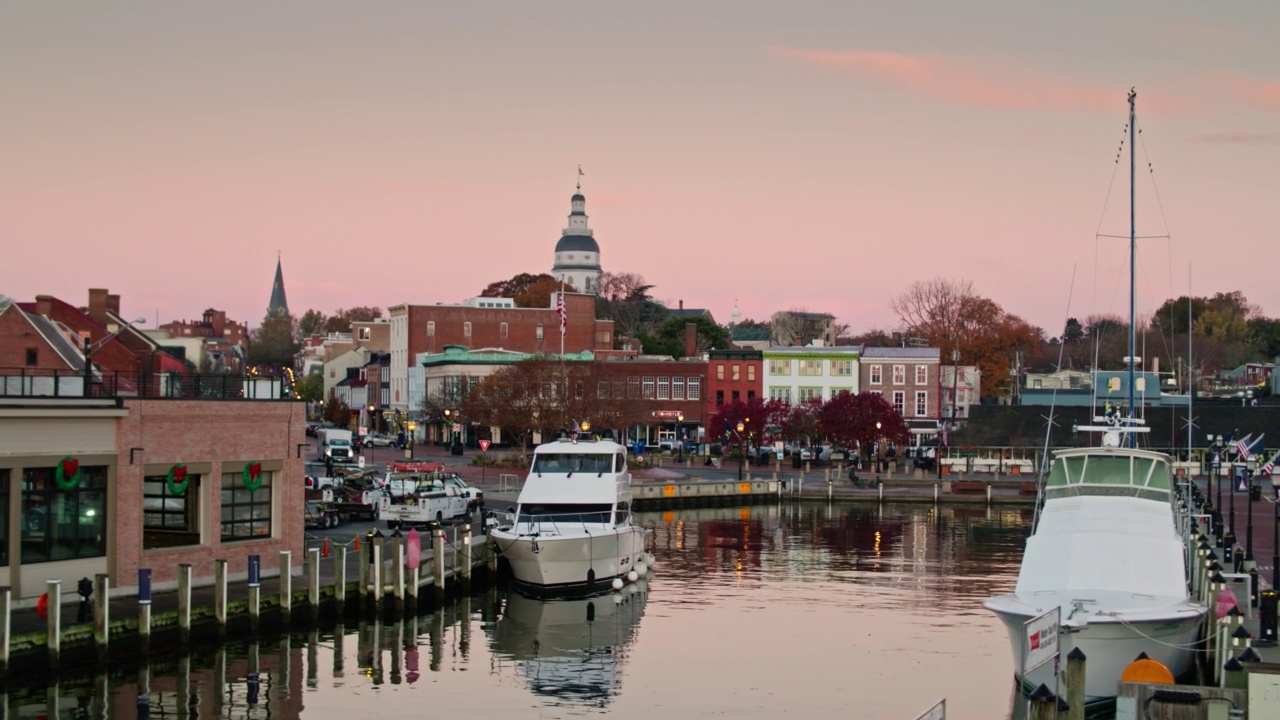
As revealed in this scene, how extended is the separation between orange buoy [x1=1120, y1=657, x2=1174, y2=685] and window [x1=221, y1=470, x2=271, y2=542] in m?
24.4

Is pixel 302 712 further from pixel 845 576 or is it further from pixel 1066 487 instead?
pixel 845 576

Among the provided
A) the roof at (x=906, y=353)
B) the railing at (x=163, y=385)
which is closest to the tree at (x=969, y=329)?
the roof at (x=906, y=353)

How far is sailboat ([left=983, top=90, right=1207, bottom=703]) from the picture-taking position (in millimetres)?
31406

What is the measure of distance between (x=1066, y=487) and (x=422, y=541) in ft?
75.8

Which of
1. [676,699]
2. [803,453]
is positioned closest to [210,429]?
[676,699]

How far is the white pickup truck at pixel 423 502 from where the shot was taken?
6088 centimetres

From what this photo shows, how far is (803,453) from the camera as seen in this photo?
116438 millimetres

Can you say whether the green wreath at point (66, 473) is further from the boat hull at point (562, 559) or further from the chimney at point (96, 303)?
the chimney at point (96, 303)

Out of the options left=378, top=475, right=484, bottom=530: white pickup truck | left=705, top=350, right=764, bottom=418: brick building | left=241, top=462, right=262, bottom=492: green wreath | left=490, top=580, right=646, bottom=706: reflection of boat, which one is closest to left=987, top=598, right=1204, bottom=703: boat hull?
left=490, top=580, right=646, bottom=706: reflection of boat

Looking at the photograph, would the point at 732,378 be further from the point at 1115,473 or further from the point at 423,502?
the point at 1115,473

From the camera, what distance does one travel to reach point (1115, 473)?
1608 inches

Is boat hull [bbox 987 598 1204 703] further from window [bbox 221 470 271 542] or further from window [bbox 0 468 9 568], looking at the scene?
window [bbox 0 468 9 568]

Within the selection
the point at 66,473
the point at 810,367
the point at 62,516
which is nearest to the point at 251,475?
the point at 62,516

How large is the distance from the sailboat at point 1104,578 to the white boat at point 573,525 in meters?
14.7
